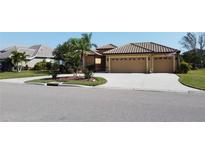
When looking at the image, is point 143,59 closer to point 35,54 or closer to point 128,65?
point 128,65

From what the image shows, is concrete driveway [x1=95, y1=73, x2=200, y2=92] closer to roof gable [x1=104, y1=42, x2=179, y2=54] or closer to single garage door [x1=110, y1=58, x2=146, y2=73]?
single garage door [x1=110, y1=58, x2=146, y2=73]

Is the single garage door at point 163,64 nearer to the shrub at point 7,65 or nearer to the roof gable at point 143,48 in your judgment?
the roof gable at point 143,48

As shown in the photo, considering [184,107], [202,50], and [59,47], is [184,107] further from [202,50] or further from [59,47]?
[202,50]

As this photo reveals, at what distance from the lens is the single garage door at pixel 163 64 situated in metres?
32.6

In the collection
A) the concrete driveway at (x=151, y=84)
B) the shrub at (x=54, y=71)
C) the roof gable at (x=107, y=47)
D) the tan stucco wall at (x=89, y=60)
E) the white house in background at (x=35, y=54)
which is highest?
the roof gable at (x=107, y=47)

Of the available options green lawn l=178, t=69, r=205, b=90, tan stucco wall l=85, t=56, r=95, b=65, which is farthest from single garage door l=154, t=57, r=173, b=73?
tan stucco wall l=85, t=56, r=95, b=65

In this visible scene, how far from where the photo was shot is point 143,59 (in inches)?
1319

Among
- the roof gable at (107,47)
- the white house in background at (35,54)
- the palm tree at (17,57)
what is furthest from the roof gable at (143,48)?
the white house in background at (35,54)

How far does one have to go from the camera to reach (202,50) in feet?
189

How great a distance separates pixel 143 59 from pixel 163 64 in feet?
8.42

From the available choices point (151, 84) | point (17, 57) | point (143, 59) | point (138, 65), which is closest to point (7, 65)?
point (17, 57)

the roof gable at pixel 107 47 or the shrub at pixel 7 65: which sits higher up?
the roof gable at pixel 107 47

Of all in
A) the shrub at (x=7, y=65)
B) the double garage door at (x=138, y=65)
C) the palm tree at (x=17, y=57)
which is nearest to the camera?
the double garage door at (x=138, y=65)

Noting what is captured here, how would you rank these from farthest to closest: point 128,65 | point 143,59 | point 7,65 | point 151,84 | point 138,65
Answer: point 7,65, point 128,65, point 138,65, point 143,59, point 151,84
